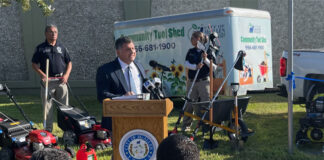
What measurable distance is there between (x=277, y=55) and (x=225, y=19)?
7.55 meters

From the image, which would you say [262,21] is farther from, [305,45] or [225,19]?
[305,45]

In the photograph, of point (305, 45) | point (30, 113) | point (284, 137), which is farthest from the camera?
point (305, 45)

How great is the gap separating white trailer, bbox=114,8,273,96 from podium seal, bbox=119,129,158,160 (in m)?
5.88

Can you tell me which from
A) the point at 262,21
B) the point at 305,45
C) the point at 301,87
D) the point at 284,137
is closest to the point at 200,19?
the point at 262,21

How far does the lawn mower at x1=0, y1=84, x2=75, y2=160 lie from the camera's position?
5.20 metres

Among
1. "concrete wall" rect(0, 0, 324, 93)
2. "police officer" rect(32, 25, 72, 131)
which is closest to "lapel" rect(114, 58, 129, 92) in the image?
"police officer" rect(32, 25, 72, 131)

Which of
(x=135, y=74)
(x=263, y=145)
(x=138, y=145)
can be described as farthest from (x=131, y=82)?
(x=263, y=145)

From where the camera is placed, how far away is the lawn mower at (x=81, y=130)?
630 cm

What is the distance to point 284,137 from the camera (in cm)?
696

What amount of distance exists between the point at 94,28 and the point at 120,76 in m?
12.4

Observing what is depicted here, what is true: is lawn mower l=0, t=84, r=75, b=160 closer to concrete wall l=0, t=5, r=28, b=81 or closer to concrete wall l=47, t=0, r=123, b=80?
concrete wall l=47, t=0, r=123, b=80

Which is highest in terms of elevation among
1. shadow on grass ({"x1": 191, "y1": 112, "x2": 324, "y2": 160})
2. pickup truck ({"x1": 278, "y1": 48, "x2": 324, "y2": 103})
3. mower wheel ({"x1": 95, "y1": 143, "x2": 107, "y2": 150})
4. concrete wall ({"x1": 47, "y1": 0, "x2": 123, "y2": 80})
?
concrete wall ({"x1": 47, "y1": 0, "x2": 123, "y2": 80})

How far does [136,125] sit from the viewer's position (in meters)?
3.54

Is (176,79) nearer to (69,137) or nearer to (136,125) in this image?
(69,137)
